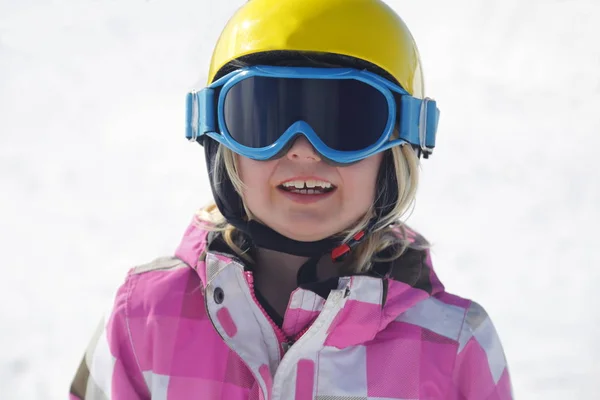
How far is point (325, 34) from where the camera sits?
1866mm

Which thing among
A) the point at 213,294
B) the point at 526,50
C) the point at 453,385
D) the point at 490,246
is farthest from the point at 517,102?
the point at 213,294

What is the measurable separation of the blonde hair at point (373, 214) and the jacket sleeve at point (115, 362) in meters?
0.36

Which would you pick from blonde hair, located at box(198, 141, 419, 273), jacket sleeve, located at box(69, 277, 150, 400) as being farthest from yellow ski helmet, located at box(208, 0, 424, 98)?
jacket sleeve, located at box(69, 277, 150, 400)

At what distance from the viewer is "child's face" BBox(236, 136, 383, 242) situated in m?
1.87

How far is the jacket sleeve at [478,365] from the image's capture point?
195cm

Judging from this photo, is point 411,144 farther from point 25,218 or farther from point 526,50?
point 526,50

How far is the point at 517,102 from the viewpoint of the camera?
412cm

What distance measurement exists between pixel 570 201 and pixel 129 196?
88.5 inches

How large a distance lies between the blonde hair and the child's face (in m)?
0.05

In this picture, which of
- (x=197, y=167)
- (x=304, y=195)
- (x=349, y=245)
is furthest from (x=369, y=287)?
(x=197, y=167)

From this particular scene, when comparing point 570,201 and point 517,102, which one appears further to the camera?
point 517,102

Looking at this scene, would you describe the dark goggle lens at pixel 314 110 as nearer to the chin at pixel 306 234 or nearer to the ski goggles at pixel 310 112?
the ski goggles at pixel 310 112

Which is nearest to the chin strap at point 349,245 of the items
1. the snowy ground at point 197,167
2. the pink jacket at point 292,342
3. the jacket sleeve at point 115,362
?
the pink jacket at point 292,342

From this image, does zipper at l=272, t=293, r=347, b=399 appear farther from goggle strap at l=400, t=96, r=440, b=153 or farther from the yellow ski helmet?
the yellow ski helmet
